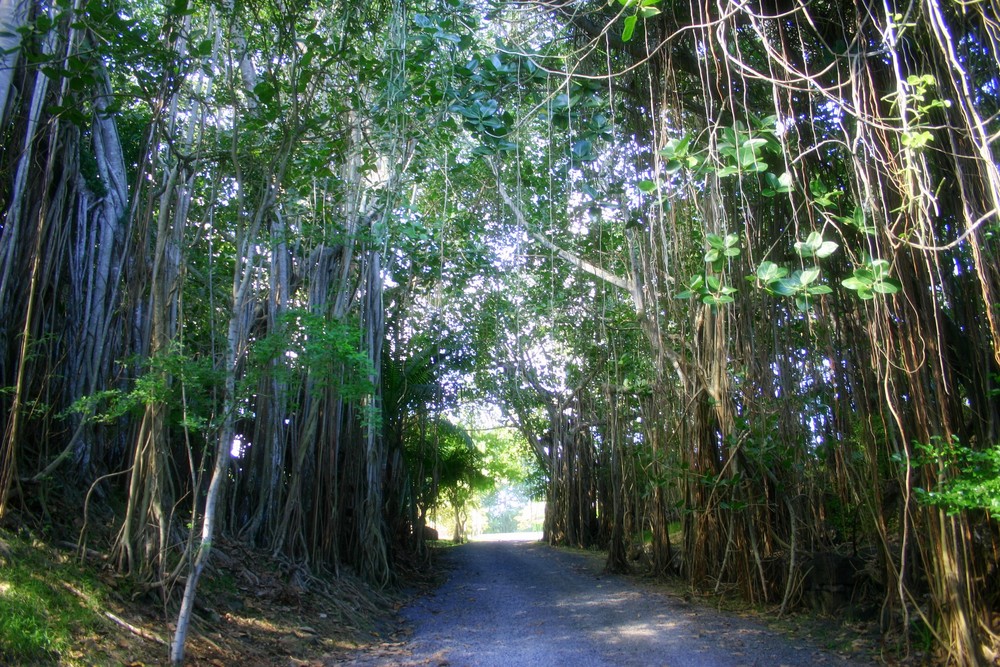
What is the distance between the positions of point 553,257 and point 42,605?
3.97 meters

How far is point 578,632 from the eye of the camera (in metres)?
5.26

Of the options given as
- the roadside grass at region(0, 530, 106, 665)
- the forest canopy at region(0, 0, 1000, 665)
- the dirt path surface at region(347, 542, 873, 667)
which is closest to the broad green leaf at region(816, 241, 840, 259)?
the forest canopy at region(0, 0, 1000, 665)

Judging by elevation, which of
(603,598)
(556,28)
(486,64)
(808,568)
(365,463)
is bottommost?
(603,598)

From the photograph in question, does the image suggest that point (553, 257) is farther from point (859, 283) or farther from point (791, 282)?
point (859, 283)

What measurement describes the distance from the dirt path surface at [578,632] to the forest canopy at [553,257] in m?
0.63

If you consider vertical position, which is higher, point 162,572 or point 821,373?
point 821,373

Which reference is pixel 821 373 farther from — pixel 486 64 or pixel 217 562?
pixel 217 562

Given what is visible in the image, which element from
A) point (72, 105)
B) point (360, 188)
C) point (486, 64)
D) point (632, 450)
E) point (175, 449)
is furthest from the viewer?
point (632, 450)

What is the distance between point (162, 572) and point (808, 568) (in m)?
4.61

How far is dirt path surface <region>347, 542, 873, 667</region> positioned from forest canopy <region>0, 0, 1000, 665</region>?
633mm

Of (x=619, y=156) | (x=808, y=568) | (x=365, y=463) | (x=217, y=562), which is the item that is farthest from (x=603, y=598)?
(x=619, y=156)

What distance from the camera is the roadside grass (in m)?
3.11

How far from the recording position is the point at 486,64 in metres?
4.82

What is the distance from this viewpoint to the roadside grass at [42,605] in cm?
311
